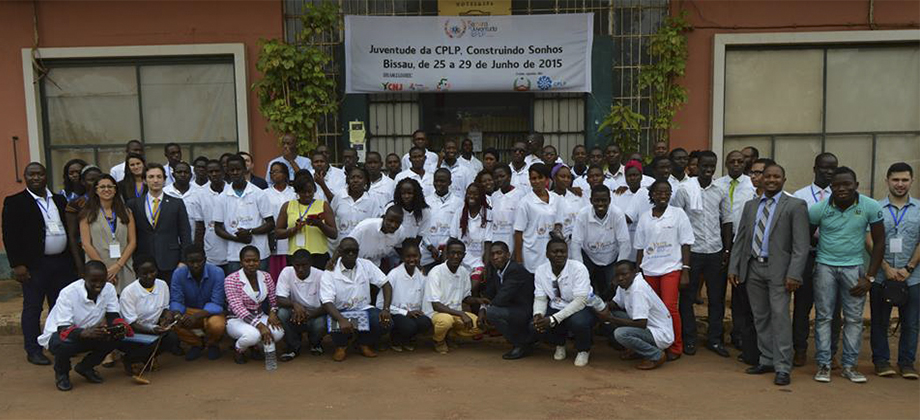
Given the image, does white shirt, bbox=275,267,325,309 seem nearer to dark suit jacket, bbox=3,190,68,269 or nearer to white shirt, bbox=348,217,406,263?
white shirt, bbox=348,217,406,263

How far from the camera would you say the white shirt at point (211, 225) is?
253 inches

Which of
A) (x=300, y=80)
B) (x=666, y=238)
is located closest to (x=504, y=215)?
(x=666, y=238)

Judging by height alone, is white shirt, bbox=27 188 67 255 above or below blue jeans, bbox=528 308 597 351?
above

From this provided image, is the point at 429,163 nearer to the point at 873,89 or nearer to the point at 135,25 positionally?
the point at 135,25

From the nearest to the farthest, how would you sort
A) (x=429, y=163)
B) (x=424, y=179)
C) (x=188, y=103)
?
(x=424, y=179), (x=429, y=163), (x=188, y=103)

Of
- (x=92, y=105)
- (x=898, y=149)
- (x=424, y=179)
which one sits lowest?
(x=424, y=179)

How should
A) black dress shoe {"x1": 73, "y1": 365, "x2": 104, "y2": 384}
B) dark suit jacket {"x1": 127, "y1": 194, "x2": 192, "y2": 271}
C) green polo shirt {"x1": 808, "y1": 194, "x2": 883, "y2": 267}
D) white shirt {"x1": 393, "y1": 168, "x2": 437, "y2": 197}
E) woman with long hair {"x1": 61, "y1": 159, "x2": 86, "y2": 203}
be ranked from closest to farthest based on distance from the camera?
green polo shirt {"x1": 808, "y1": 194, "x2": 883, "y2": 267}, black dress shoe {"x1": 73, "y1": 365, "x2": 104, "y2": 384}, dark suit jacket {"x1": 127, "y1": 194, "x2": 192, "y2": 271}, woman with long hair {"x1": 61, "y1": 159, "x2": 86, "y2": 203}, white shirt {"x1": 393, "y1": 168, "x2": 437, "y2": 197}

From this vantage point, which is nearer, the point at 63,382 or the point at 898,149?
the point at 63,382

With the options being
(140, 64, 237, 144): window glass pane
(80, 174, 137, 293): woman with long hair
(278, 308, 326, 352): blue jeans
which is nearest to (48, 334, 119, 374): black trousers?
(80, 174, 137, 293): woman with long hair

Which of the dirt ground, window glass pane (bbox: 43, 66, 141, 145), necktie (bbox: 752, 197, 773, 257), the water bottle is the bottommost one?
the dirt ground

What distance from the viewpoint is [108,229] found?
586cm

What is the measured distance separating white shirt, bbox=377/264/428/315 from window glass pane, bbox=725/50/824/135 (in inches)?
217

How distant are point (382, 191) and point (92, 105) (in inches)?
205

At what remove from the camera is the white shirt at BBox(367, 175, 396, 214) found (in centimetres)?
688
